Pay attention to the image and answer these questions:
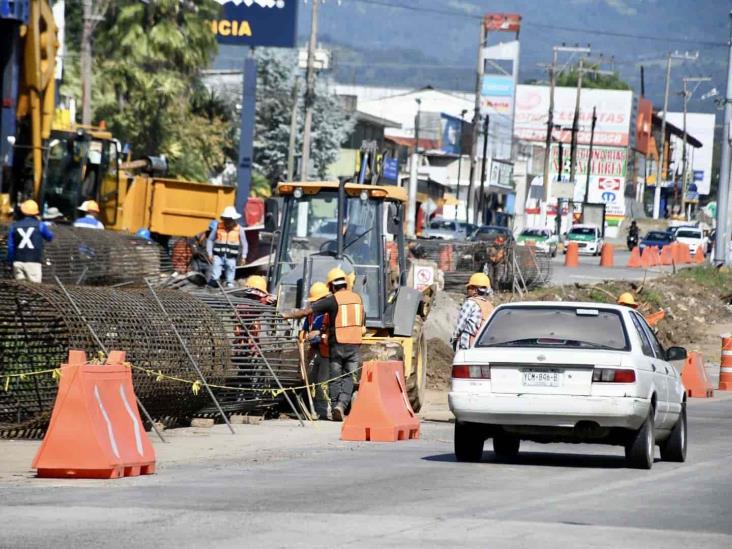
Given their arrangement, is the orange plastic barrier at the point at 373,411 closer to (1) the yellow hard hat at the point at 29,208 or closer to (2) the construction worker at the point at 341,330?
(2) the construction worker at the point at 341,330

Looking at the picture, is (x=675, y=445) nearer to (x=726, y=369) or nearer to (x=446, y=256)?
(x=726, y=369)

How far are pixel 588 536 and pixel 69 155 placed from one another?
2532 centimetres

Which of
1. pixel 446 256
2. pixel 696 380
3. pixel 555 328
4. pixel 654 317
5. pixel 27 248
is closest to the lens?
pixel 555 328

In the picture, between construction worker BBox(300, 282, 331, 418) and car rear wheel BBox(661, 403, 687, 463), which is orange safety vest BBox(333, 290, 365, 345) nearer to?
construction worker BBox(300, 282, 331, 418)

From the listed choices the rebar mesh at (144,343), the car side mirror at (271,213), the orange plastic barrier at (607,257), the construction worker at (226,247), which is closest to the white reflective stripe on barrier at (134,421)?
the rebar mesh at (144,343)

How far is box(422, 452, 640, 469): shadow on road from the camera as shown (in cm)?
1520

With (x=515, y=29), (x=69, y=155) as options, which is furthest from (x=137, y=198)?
(x=515, y=29)

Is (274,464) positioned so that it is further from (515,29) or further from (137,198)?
(515,29)

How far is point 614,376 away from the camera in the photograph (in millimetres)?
14156

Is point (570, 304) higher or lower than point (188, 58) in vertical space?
lower

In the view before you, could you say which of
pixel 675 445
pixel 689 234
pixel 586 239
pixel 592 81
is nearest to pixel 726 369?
pixel 675 445

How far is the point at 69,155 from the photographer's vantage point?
33656 mm

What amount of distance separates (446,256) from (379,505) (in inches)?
1254

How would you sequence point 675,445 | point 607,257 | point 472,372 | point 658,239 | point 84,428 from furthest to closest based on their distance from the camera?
1. point 658,239
2. point 607,257
3. point 675,445
4. point 472,372
5. point 84,428
